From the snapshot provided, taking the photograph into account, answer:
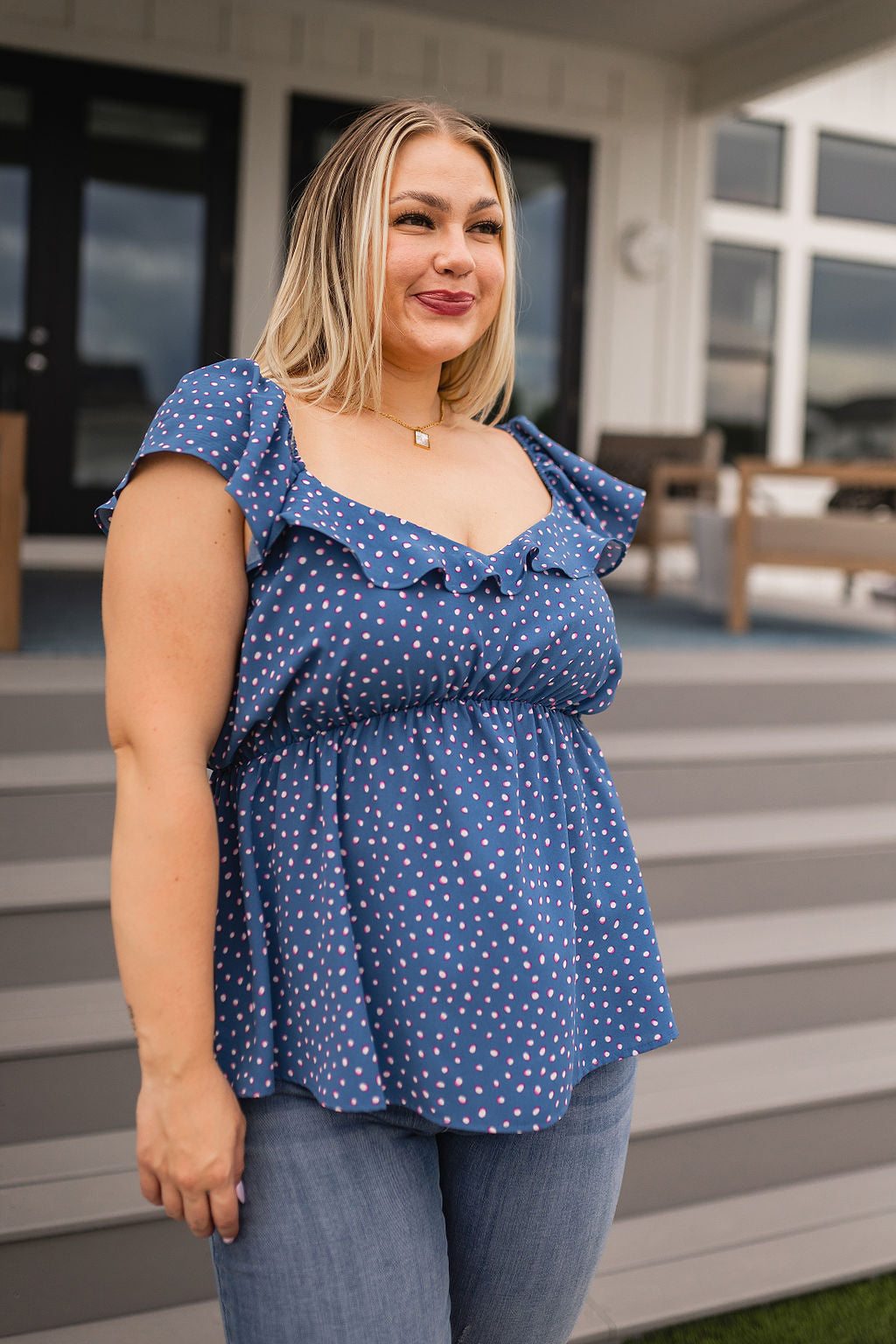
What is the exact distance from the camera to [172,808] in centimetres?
89

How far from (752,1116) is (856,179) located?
8.77 meters

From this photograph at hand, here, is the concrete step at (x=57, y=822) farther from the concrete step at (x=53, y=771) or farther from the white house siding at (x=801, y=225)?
the white house siding at (x=801, y=225)

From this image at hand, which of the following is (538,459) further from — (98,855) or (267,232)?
(267,232)

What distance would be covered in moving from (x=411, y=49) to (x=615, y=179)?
1444 mm

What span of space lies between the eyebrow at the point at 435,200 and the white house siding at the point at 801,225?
8.34 meters

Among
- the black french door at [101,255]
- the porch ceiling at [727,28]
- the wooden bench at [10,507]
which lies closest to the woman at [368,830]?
the wooden bench at [10,507]

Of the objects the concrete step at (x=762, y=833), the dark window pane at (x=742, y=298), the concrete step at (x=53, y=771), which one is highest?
the dark window pane at (x=742, y=298)

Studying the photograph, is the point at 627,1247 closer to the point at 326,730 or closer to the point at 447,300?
the point at 326,730

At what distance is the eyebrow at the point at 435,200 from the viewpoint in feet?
3.39

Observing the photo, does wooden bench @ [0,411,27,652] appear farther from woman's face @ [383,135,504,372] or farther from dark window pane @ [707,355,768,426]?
dark window pane @ [707,355,768,426]

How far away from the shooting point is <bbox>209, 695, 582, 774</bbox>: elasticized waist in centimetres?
98

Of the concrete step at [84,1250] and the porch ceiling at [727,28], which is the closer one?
the concrete step at [84,1250]

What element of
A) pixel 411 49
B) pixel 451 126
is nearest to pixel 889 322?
pixel 411 49

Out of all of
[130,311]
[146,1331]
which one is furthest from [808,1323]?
[130,311]
